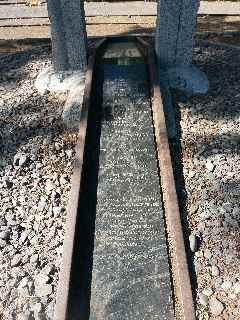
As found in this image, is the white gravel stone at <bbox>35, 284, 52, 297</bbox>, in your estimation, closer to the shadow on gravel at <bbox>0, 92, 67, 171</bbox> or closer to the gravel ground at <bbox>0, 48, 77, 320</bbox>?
the gravel ground at <bbox>0, 48, 77, 320</bbox>

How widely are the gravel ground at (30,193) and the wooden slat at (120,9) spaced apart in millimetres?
4018

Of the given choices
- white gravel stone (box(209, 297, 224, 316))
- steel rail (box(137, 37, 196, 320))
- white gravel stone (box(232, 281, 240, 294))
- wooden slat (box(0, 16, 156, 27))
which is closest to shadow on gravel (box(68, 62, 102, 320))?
steel rail (box(137, 37, 196, 320))

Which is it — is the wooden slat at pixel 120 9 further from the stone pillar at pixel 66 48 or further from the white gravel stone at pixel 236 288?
the white gravel stone at pixel 236 288

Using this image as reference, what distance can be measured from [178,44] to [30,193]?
14.7 ft

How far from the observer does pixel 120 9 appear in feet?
42.8

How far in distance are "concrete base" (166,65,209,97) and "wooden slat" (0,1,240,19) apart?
4.29 m

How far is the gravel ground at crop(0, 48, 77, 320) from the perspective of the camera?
5.47 m

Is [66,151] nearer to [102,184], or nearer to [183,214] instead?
[102,184]

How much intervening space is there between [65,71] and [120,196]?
12.4ft

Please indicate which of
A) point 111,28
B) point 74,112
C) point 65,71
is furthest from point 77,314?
point 111,28

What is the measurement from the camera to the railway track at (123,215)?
17.5ft

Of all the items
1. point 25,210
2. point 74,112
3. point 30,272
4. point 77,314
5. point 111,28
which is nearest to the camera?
point 77,314

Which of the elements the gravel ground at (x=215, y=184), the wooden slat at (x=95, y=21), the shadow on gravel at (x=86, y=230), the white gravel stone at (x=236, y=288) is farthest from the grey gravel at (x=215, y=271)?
the wooden slat at (x=95, y=21)

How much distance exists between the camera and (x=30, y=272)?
5676 millimetres
